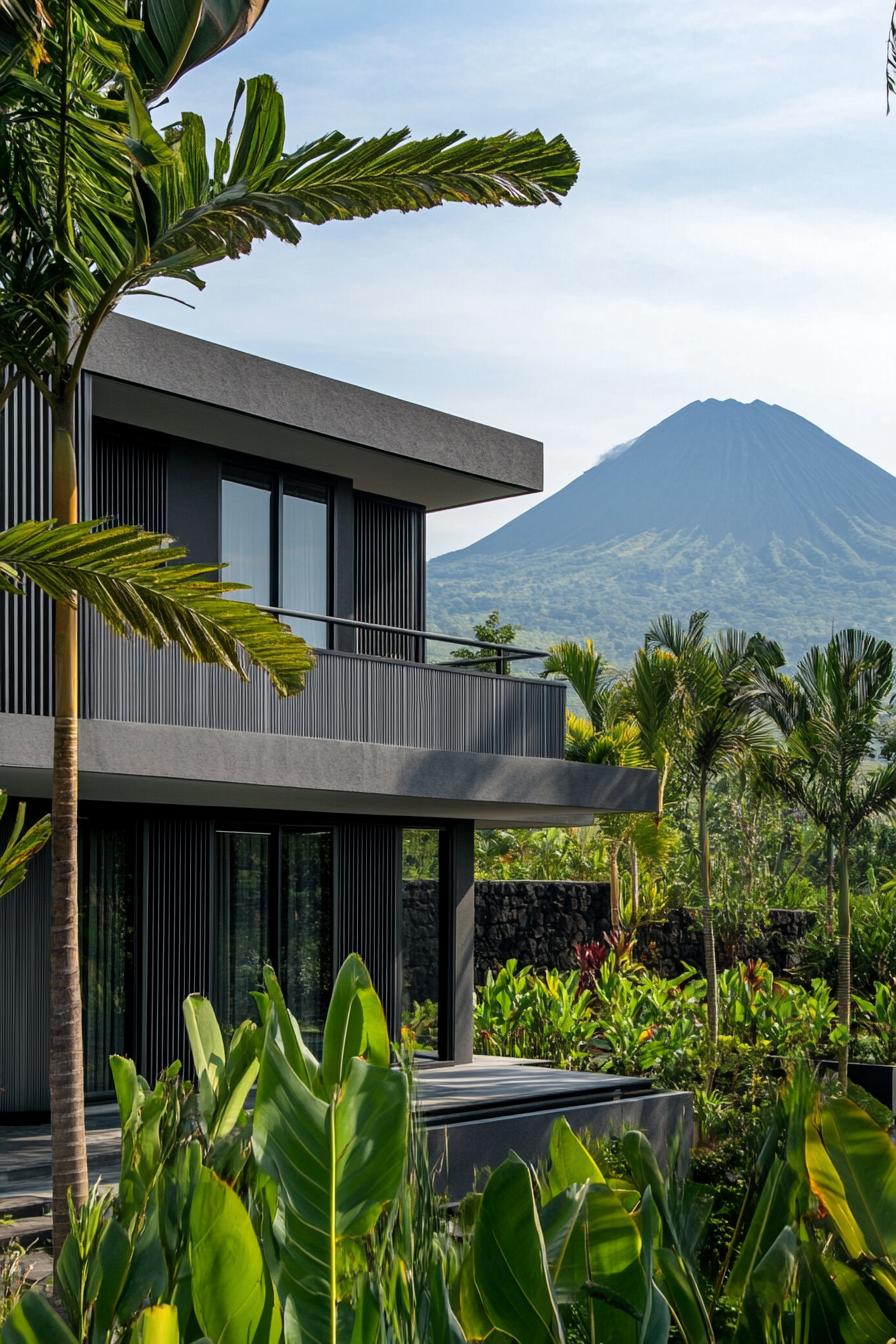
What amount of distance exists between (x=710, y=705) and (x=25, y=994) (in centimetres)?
952

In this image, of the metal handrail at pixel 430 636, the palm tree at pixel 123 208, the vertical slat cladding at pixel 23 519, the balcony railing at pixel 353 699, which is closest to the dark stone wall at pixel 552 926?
the metal handrail at pixel 430 636

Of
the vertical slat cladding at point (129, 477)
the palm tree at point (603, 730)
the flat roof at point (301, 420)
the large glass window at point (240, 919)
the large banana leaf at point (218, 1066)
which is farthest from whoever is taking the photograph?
the palm tree at point (603, 730)

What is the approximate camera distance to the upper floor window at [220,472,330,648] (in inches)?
596

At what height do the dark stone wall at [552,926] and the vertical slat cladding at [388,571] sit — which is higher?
the vertical slat cladding at [388,571]

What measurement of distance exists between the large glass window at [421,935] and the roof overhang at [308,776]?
55cm

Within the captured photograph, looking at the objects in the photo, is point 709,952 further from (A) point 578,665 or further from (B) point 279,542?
(B) point 279,542

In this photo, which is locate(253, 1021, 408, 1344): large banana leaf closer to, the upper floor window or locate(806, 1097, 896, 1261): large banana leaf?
locate(806, 1097, 896, 1261): large banana leaf

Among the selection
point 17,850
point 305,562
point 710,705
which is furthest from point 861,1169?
point 710,705

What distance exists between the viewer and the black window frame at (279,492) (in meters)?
15.1

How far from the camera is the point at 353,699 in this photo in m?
14.6

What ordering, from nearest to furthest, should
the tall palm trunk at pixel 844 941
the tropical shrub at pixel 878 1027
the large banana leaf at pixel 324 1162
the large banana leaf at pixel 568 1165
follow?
1. the large banana leaf at pixel 324 1162
2. the large banana leaf at pixel 568 1165
3. the tall palm trunk at pixel 844 941
4. the tropical shrub at pixel 878 1027

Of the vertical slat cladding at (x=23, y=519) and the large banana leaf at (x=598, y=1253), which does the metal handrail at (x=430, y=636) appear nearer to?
the vertical slat cladding at (x=23, y=519)

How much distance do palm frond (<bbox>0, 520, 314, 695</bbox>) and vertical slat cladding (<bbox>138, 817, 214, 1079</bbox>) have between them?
7594 mm

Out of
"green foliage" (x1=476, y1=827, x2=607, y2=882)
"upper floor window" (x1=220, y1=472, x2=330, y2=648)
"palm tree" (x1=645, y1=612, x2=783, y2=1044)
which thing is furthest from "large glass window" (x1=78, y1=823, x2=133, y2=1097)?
"green foliage" (x1=476, y1=827, x2=607, y2=882)
